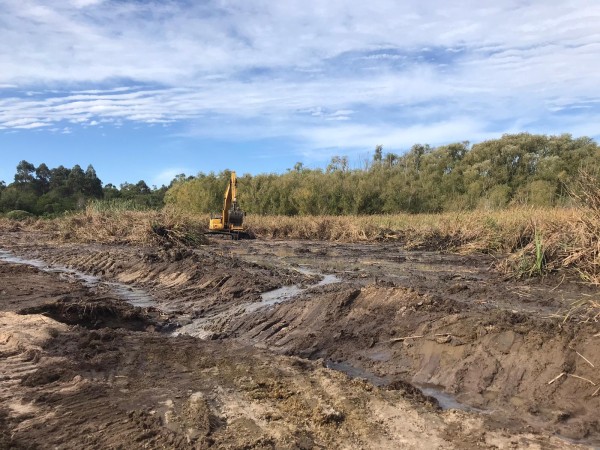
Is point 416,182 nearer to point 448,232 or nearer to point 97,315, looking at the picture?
point 448,232

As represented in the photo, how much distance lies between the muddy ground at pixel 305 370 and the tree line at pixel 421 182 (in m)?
30.0

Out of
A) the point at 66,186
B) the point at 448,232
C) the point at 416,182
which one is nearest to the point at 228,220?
the point at 448,232

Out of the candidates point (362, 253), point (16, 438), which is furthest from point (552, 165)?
point (16, 438)

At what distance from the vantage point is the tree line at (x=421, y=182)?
128 ft

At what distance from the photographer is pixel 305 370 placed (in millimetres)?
5805

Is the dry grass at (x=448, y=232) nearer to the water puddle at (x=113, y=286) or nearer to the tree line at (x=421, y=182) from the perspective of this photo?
the water puddle at (x=113, y=286)

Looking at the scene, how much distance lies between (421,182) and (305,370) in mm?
38972

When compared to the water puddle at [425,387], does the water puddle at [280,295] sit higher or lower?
higher

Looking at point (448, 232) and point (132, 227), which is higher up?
point (132, 227)

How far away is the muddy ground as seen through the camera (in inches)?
164

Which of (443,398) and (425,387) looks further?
(425,387)

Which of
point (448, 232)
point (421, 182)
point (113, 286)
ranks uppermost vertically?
point (421, 182)

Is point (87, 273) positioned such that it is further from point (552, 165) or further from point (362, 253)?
point (552, 165)

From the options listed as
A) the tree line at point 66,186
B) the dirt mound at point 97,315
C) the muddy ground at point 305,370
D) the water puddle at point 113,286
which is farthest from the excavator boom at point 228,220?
the tree line at point 66,186
